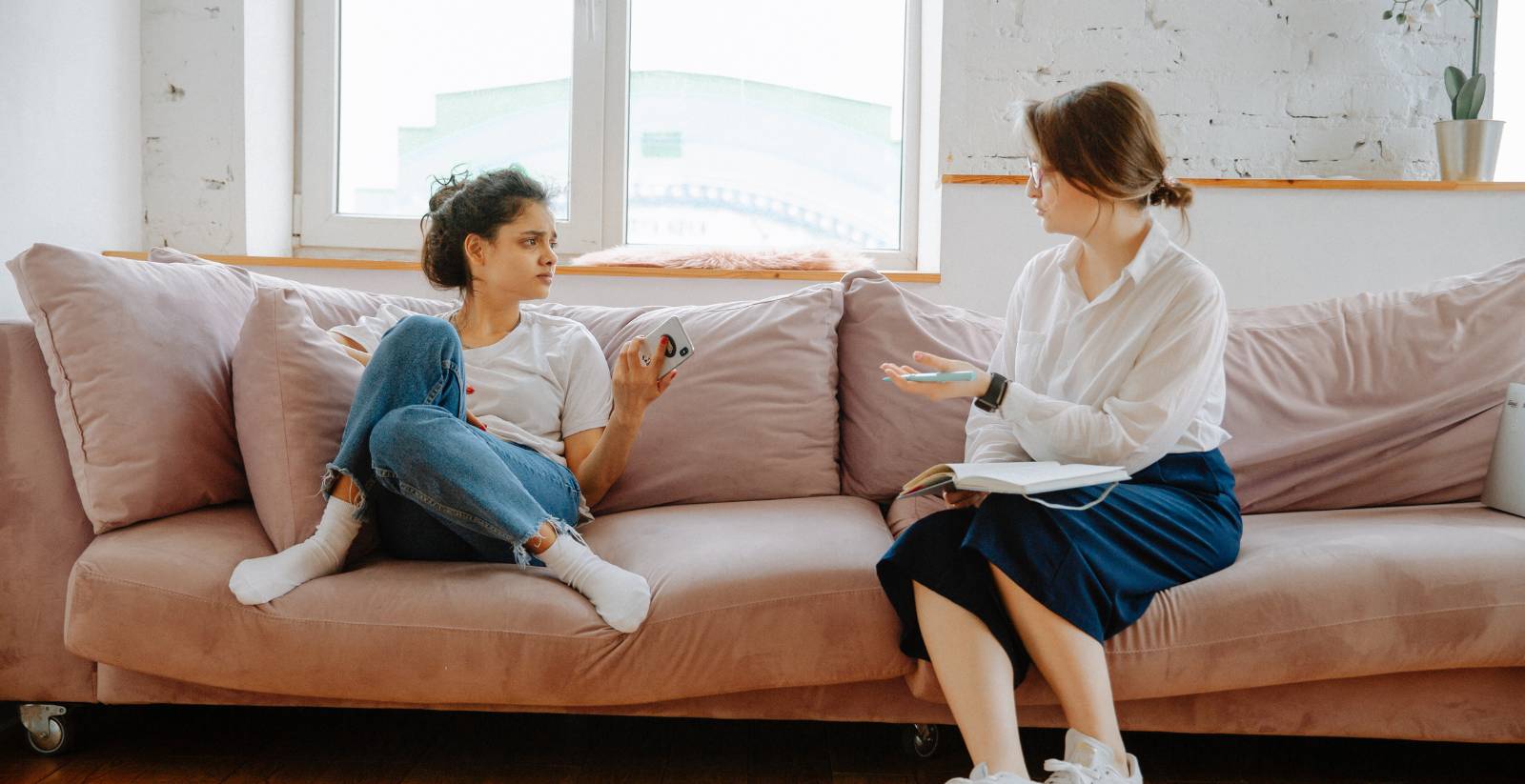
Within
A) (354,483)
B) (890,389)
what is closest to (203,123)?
(354,483)

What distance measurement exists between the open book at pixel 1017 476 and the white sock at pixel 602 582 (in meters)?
0.39

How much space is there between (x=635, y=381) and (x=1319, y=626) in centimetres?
104

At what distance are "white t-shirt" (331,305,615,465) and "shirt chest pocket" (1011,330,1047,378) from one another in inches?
26.7

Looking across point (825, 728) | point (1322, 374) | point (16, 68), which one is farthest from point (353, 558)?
point (1322, 374)

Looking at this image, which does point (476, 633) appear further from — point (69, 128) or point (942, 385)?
point (69, 128)

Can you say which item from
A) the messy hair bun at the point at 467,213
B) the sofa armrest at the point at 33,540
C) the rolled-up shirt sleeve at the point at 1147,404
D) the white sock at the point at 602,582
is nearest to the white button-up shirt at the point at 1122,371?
the rolled-up shirt sleeve at the point at 1147,404

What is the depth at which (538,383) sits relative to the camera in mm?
1837

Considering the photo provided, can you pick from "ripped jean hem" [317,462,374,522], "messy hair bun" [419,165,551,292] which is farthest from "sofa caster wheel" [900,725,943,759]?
"messy hair bun" [419,165,551,292]

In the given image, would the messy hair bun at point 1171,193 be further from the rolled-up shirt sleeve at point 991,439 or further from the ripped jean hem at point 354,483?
the ripped jean hem at point 354,483

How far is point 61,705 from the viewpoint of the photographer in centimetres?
161

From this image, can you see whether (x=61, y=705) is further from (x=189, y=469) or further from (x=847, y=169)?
(x=847, y=169)

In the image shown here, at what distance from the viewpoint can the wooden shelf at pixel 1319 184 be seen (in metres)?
2.65

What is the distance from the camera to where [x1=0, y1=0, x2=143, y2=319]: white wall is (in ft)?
7.74

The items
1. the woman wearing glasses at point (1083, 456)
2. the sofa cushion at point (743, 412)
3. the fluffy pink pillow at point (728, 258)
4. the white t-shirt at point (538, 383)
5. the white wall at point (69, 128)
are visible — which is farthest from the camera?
the fluffy pink pillow at point (728, 258)
